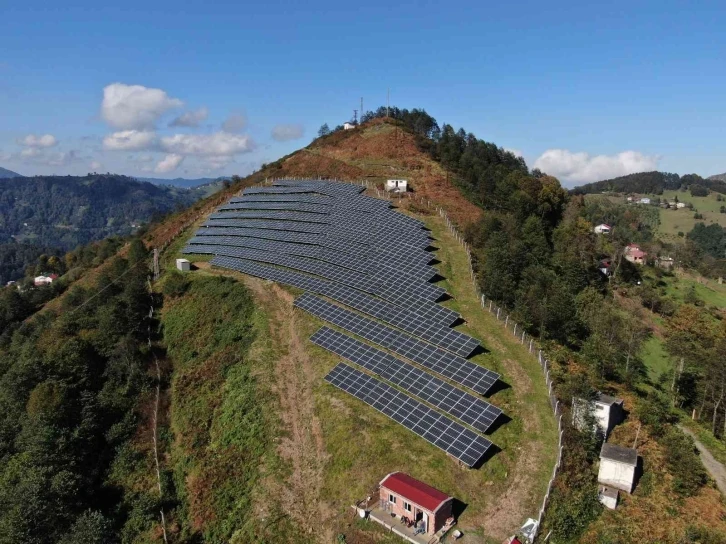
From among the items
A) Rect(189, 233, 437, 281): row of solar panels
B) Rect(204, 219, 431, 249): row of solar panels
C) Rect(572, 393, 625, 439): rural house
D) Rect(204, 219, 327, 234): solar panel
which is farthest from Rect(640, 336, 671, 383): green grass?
Rect(204, 219, 327, 234): solar panel

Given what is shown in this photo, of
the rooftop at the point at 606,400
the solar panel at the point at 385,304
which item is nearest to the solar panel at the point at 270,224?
the solar panel at the point at 385,304

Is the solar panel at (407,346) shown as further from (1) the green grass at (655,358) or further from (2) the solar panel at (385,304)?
(1) the green grass at (655,358)

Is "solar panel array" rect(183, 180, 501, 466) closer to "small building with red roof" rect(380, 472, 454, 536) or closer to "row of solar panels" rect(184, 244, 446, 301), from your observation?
"row of solar panels" rect(184, 244, 446, 301)

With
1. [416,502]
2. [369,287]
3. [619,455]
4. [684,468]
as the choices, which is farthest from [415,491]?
[369,287]

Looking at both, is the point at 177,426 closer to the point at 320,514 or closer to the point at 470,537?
the point at 320,514

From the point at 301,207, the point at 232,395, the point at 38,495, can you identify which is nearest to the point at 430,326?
the point at 232,395

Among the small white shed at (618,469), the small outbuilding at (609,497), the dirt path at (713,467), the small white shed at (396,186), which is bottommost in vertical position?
the dirt path at (713,467)
